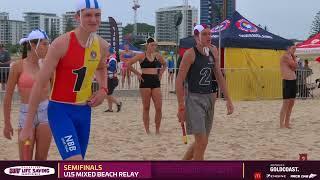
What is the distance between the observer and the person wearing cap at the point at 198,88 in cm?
552

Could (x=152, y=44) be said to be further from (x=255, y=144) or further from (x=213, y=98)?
(x=213, y=98)

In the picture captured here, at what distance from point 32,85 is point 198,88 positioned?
70.1 inches

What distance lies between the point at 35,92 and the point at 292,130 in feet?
24.2

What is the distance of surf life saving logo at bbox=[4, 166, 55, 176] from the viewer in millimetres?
3453

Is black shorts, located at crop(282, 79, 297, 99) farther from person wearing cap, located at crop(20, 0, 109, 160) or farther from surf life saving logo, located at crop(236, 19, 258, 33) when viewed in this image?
surf life saving logo, located at crop(236, 19, 258, 33)

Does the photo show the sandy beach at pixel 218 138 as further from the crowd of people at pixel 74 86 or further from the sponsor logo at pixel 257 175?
the sponsor logo at pixel 257 175

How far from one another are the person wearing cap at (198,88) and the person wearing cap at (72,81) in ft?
5.74

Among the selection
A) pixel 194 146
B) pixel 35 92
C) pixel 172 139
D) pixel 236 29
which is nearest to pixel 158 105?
pixel 172 139

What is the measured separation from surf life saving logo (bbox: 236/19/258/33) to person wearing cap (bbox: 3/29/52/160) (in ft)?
45.1

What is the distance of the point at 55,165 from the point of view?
3.45 metres

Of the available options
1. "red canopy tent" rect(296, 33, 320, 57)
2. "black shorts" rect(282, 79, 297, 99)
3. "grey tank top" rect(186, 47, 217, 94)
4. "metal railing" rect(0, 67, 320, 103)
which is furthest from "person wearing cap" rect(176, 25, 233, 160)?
"red canopy tent" rect(296, 33, 320, 57)

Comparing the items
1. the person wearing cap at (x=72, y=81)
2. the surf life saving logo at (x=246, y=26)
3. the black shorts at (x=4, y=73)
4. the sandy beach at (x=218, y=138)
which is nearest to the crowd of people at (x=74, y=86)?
the person wearing cap at (x=72, y=81)

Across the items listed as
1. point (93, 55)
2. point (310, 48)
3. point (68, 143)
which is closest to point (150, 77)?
point (93, 55)

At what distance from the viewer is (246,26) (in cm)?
1806
